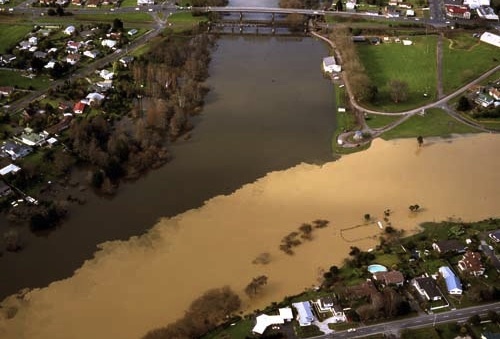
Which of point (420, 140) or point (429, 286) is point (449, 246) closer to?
point (429, 286)

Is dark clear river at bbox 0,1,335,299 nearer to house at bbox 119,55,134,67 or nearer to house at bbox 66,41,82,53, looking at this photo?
house at bbox 119,55,134,67

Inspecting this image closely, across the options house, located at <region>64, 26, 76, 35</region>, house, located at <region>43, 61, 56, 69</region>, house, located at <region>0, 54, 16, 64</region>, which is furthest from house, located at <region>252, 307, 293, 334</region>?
house, located at <region>64, 26, 76, 35</region>

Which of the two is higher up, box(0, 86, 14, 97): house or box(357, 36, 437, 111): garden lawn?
box(357, 36, 437, 111): garden lawn

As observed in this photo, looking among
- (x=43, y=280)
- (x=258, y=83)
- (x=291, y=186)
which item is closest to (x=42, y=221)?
(x=43, y=280)

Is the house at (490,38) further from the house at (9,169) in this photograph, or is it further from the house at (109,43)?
the house at (9,169)

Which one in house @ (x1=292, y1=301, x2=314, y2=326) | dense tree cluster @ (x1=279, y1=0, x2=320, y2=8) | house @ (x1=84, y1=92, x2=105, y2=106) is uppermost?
dense tree cluster @ (x1=279, y1=0, x2=320, y2=8)

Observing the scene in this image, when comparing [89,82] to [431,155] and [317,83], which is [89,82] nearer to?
[317,83]
